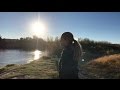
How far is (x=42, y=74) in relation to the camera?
18.1 feet

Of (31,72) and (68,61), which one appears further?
(31,72)

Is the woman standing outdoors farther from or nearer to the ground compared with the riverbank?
farther from the ground

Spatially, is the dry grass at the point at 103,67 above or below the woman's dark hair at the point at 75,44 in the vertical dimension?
below

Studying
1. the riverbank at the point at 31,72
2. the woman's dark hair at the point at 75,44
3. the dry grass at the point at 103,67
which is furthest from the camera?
the dry grass at the point at 103,67

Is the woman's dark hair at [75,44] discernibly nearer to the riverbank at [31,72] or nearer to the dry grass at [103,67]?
the riverbank at [31,72]

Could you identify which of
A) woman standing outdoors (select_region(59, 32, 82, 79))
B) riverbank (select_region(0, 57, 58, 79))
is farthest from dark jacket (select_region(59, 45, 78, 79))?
riverbank (select_region(0, 57, 58, 79))

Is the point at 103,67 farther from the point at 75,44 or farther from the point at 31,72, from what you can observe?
the point at 75,44

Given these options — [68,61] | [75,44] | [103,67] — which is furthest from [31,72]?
[75,44]

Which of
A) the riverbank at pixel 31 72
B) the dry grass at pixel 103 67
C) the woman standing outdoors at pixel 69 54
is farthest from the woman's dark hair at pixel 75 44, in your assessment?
the dry grass at pixel 103 67

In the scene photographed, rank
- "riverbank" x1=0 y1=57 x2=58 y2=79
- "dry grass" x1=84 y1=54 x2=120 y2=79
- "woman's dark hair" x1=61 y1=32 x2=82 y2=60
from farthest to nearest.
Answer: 1. "dry grass" x1=84 y1=54 x2=120 y2=79
2. "riverbank" x1=0 y1=57 x2=58 y2=79
3. "woman's dark hair" x1=61 y1=32 x2=82 y2=60

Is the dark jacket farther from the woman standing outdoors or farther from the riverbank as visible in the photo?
the riverbank
